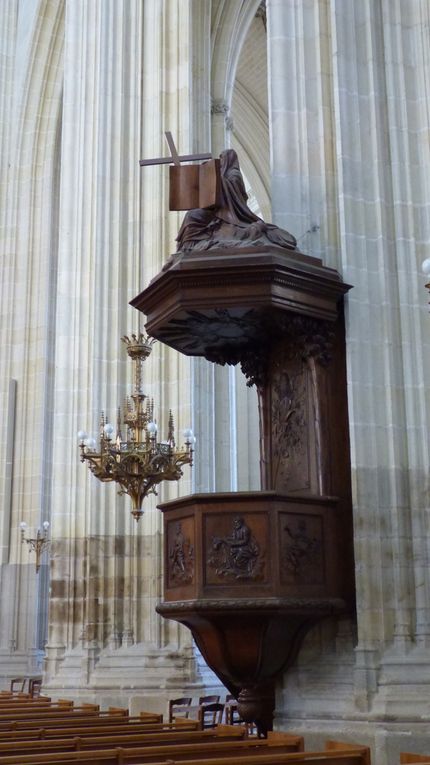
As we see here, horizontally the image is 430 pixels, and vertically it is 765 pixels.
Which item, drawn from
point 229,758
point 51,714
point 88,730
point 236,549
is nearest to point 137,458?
point 51,714

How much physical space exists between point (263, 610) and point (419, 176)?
3.74 m

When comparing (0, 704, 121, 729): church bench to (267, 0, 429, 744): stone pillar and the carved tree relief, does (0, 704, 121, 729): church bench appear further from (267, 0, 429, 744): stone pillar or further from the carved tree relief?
(267, 0, 429, 744): stone pillar

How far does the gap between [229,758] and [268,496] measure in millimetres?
2131

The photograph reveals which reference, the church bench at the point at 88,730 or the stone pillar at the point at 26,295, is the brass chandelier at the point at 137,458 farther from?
the stone pillar at the point at 26,295

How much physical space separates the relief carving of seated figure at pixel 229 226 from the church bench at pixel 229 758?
3777 millimetres

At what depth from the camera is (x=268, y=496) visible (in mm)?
7574

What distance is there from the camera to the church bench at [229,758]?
19.2ft

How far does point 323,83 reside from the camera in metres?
9.23

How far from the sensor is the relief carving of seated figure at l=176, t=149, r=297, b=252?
8.33m

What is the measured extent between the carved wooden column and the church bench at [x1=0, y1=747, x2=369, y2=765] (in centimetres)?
136

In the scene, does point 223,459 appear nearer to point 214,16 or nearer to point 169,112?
point 169,112

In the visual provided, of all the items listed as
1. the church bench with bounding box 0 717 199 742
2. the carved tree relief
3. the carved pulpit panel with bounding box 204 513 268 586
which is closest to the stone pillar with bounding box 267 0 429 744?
the carved pulpit panel with bounding box 204 513 268 586

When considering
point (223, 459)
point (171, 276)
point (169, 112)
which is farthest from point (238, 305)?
point (223, 459)

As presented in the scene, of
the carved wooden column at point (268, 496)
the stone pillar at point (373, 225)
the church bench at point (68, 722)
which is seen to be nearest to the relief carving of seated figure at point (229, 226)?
the carved wooden column at point (268, 496)
